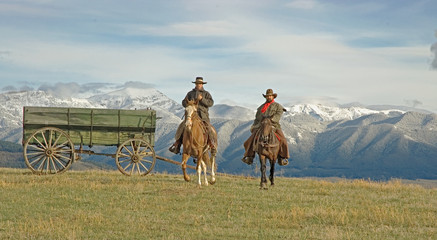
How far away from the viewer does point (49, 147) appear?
2278cm

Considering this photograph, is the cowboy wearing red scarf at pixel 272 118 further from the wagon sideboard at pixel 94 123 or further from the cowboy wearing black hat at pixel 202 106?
the wagon sideboard at pixel 94 123

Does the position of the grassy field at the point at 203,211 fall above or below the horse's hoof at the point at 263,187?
below

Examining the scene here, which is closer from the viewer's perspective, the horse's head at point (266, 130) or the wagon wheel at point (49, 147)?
the horse's head at point (266, 130)

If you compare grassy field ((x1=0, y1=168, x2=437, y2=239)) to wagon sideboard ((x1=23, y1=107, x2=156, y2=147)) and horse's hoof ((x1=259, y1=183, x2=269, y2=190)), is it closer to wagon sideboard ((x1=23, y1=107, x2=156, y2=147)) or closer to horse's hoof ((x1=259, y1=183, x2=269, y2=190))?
horse's hoof ((x1=259, y1=183, x2=269, y2=190))

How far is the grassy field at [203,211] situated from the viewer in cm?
1220

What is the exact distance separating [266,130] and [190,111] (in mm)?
2850

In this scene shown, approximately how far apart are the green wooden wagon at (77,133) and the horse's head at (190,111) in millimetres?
4265

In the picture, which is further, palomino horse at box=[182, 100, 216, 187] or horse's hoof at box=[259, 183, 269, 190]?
horse's hoof at box=[259, 183, 269, 190]

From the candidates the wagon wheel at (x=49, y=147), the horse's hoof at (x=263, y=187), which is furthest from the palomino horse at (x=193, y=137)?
the wagon wheel at (x=49, y=147)

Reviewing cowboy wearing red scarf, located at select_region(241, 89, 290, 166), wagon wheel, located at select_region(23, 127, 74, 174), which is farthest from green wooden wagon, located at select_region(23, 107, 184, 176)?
cowboy wearing red scarf, located at select_region(241, 89, 290, 166)

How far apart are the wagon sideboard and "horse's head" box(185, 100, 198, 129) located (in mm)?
4200

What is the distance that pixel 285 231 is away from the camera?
12.5 metres

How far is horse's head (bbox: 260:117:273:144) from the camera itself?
66.4ft

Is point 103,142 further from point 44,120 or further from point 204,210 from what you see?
point 204,210
